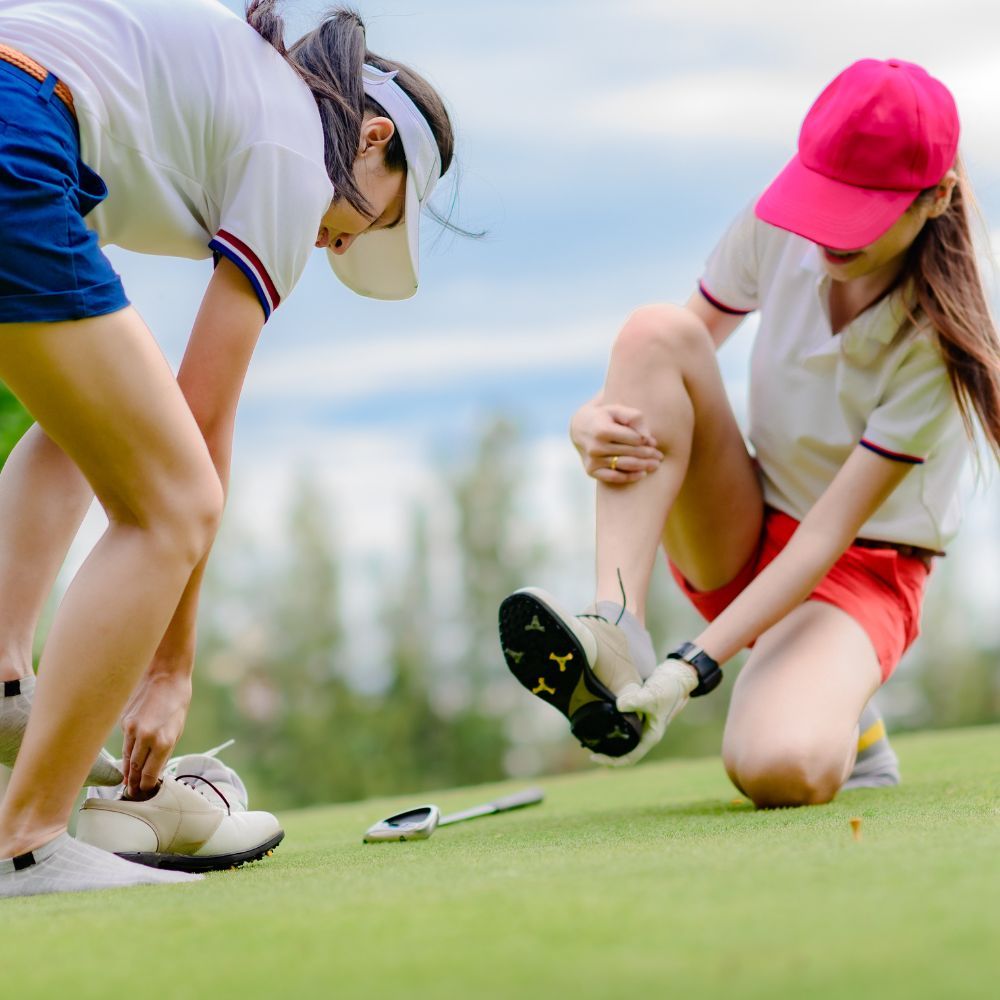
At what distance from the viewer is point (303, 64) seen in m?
1.96

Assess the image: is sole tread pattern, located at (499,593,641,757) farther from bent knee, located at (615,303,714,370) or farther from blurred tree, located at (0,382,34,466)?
blurred tree, located at (0,382,34,466)

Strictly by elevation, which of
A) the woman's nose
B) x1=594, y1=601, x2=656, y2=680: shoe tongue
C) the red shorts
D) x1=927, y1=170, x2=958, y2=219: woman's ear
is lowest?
the red shorts

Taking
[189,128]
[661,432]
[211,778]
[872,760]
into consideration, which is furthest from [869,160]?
[211,778]

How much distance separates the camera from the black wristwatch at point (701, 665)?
2.37 metres

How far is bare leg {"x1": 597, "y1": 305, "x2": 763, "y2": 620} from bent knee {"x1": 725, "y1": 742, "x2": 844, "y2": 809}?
0.35 meters

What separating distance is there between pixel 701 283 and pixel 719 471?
0.50 metres

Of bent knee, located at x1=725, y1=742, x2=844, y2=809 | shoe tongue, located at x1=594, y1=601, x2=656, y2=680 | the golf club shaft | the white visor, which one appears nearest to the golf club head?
the golf club shaft

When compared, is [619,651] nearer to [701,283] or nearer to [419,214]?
[419,214]

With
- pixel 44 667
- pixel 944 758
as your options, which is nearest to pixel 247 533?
pixel 944 758

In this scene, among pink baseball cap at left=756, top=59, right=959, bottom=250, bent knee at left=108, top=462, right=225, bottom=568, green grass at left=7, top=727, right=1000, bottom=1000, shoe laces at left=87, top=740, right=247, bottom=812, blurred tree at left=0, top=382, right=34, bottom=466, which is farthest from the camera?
blurred tree at left=0, top=382, right=34, bottom=466

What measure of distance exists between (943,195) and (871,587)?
868mm

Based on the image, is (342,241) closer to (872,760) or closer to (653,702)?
(653,702)

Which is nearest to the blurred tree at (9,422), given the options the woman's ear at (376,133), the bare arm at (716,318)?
the bare arm at (716,318)

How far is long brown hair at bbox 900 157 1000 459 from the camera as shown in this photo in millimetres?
2363
